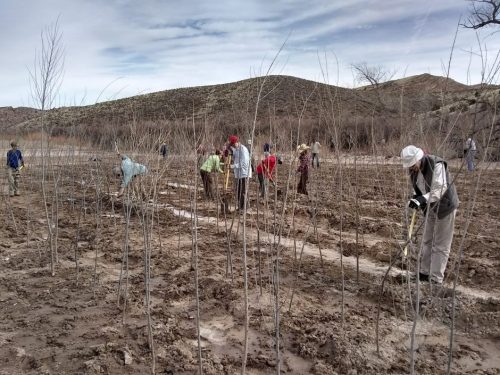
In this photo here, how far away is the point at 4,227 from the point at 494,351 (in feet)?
21.6

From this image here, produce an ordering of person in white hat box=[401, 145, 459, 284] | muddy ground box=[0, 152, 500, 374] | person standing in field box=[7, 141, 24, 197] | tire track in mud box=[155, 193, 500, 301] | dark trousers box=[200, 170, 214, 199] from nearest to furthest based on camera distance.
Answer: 1. muddy ground box=[0, 152, 500, 374]
2. person in white hat box=[401, 145, 459, 284]
3. tire track in mud box=[155, 193, 500, 301]
4. dark trousers box=[200, 170, 214, 199]
5. person standing in field box=[7, 141, 24, 197]

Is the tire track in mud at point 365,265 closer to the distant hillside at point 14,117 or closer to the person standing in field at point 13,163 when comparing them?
the person standing in field at point 13,163

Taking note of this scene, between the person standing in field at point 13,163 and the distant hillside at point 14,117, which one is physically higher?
the distant hillside at point 14,117

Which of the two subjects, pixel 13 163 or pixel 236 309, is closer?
pixel 236 309

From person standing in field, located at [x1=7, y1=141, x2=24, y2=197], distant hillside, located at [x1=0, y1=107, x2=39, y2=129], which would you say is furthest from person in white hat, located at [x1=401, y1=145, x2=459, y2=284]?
person standing in field, located at [x1=7, y1=141, x2=24, y2=197]

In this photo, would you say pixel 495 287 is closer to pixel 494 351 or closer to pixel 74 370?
pixel 494 351

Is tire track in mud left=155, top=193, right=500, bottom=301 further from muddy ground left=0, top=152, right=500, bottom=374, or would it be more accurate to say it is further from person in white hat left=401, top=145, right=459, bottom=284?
person in white hat left=401, top=145, right=459, bottom=284

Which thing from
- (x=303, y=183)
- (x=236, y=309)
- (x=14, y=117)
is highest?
(x=14, y=117)

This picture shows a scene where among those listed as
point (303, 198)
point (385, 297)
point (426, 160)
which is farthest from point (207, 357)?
point (303, 198)

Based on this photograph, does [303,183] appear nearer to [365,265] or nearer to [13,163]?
[365,265]

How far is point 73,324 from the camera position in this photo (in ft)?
11.3

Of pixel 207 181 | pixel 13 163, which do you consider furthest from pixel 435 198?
pixel 13 163

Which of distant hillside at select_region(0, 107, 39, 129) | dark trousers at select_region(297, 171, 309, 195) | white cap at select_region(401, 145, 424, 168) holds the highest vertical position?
distant hillside at select_region(0, 107, 39, 129)

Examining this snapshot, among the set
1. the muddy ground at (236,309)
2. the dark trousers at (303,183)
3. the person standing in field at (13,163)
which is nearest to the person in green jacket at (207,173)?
the dark trousers at (303,183)
